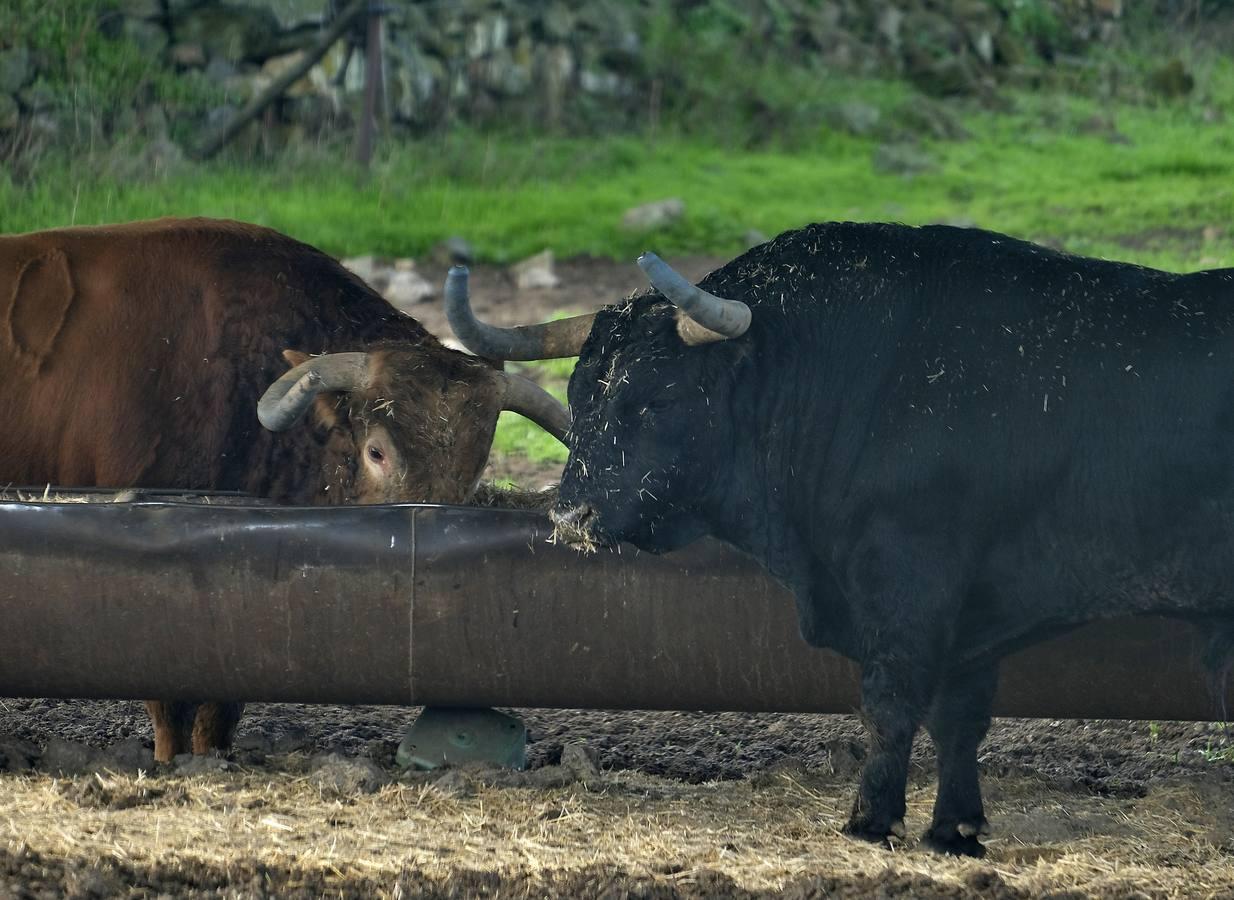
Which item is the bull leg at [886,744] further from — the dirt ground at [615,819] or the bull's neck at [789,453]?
the bull's neck at [789,453]

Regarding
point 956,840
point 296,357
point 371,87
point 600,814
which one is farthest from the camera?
point 371,87

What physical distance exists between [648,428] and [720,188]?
10.5 metres

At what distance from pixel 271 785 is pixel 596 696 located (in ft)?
2.92

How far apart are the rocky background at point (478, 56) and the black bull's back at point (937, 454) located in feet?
32.5

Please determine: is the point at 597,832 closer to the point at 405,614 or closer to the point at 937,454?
the point at 405,614

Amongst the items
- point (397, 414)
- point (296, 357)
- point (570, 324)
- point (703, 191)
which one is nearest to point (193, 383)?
point (296, 357)

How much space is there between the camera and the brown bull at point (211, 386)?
6.00 metres

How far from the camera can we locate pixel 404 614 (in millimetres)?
4922

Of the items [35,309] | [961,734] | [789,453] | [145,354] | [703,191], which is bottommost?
[703,191]

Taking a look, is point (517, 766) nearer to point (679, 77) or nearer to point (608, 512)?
point (608, 512)

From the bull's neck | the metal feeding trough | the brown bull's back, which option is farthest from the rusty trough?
the brown bull's back

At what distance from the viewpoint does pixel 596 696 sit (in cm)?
497

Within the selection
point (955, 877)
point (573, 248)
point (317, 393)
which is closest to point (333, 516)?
point (317, 393)

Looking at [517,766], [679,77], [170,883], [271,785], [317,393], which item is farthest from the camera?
[679,77]
